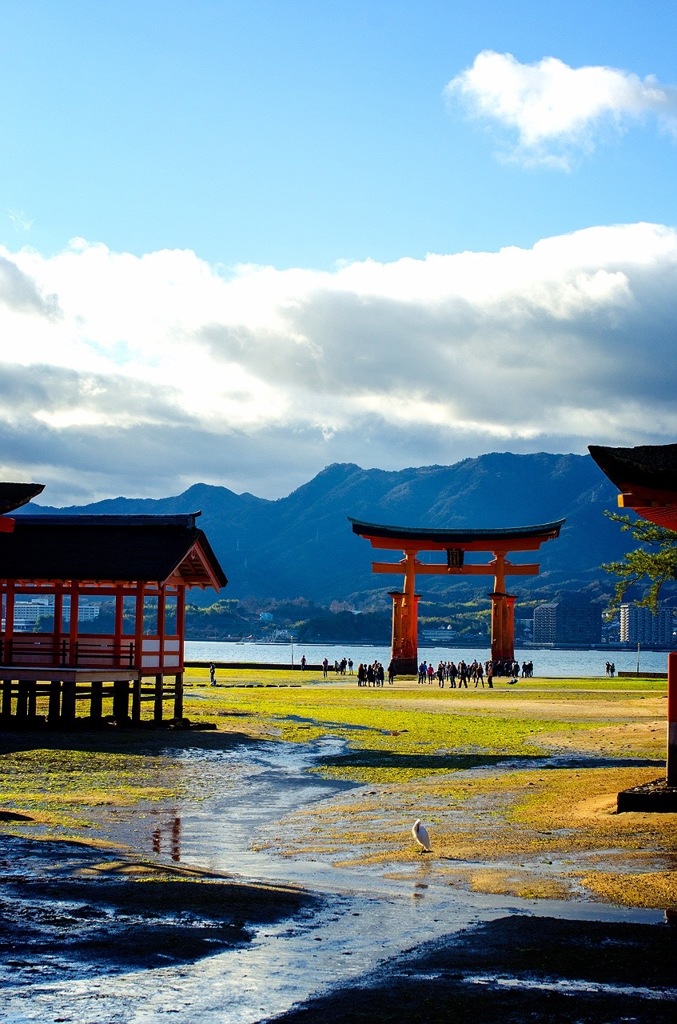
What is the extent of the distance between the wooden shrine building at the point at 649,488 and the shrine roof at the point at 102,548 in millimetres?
20224

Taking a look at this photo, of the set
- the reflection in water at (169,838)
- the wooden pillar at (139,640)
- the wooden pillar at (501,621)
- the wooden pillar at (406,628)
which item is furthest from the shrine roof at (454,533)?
the reflection in water at (169,838)

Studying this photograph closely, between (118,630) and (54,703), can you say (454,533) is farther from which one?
(54,703)

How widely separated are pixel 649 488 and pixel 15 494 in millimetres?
15764

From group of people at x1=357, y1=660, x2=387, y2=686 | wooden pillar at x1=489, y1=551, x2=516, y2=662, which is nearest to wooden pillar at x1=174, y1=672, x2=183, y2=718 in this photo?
group of people at x1=357, y1=660, x2=387, y2=686

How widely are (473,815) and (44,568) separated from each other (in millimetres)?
20340

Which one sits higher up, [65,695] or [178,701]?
[65,695]

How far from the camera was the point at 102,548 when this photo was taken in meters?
36.0

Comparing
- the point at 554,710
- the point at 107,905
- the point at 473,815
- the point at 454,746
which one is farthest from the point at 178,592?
the point at 107,905

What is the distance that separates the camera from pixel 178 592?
38.8 metres

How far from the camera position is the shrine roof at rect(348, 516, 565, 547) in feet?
258

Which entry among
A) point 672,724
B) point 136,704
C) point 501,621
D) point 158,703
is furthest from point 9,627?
point 501,621

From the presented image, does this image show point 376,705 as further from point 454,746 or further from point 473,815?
point 473,815

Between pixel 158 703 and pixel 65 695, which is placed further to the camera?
pixel 158 703

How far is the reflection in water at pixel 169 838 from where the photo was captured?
15.1 m
